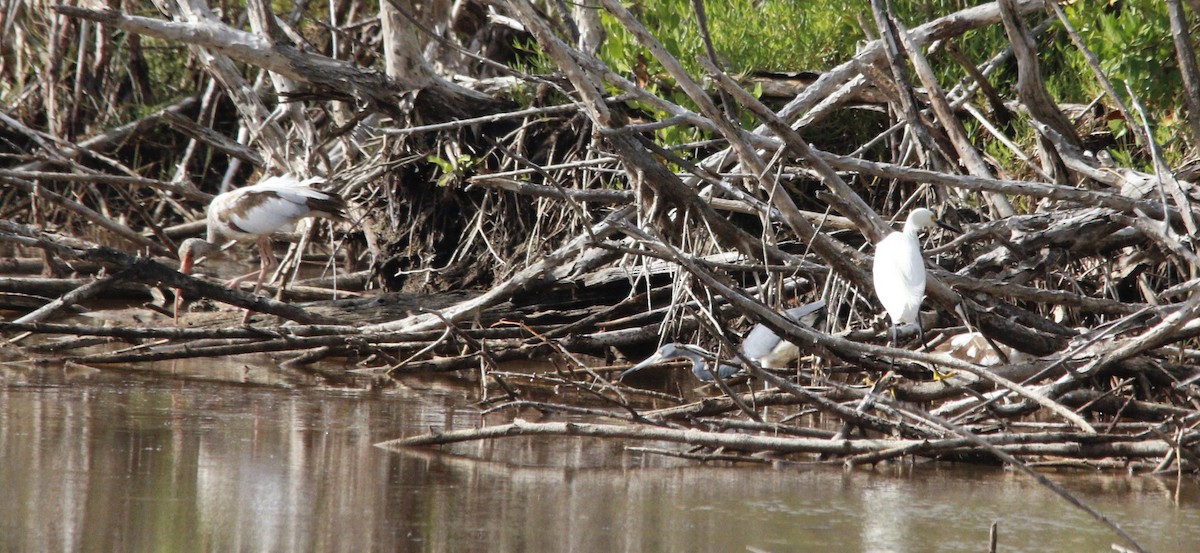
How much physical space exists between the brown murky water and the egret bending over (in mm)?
539

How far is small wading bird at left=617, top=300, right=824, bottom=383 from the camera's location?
196 inches

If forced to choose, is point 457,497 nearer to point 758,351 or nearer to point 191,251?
point 758,351

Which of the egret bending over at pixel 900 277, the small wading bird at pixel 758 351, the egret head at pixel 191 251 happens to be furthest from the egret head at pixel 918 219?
the egret head at pixel 191 251

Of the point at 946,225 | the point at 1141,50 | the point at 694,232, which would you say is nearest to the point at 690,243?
the point at 694,232

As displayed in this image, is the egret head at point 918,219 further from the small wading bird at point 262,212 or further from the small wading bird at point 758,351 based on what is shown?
the small wading bird at point 262,212

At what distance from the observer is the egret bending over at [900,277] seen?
13.6 feet

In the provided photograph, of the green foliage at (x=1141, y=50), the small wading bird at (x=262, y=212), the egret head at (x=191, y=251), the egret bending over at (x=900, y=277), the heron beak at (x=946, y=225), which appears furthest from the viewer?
the egret head at (x=191, y=251)

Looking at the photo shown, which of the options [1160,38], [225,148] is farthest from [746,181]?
[225,148]

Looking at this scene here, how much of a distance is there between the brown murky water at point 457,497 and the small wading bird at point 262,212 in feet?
7.30

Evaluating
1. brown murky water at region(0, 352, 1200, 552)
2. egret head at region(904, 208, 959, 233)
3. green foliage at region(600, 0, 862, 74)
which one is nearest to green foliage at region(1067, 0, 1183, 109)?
green foliage at region(600, 0, 862, 74)

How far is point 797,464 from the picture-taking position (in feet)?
13.9

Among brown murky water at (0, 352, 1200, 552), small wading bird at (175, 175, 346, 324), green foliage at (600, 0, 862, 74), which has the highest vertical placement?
green foliage at (600, 0, 862, 74)

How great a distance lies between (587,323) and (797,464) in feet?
7.29

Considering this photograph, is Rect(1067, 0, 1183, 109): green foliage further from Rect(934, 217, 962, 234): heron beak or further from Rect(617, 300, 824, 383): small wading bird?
Rect(617, 300, 824, 383): small wading bird
